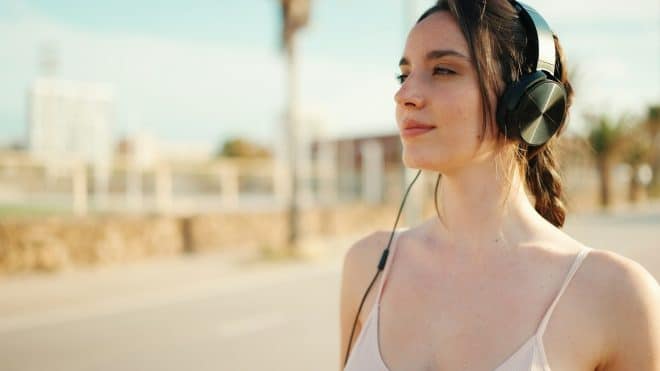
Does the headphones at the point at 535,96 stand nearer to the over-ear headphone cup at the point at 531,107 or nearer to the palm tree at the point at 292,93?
the over-ear headphone cup at the point at 531,107

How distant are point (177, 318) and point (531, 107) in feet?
23.5

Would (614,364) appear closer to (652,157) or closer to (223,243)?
(223,243)

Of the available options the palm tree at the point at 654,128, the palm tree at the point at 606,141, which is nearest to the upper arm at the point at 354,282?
the palm tree at the point at 606,141

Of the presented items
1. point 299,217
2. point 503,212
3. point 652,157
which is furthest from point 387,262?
point 652,157

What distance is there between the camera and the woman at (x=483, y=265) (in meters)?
1.34

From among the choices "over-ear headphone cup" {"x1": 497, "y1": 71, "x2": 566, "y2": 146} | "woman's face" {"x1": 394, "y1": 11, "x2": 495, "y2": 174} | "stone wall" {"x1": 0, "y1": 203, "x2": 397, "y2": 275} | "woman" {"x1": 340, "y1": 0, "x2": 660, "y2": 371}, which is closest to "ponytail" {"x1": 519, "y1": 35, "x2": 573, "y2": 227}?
"woman" {"x1": 340, "y1": 0, "x2": 660, "y2": 371}

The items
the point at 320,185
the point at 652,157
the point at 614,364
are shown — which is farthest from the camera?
the point at 652,157

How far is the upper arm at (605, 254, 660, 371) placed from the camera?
1.29 m

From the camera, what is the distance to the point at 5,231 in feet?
34.4

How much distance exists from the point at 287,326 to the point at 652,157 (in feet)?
146

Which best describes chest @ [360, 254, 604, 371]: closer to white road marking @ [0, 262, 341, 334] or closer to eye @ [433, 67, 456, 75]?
eye @ [433, 67, 456, 75]

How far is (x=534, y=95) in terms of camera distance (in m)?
1.54

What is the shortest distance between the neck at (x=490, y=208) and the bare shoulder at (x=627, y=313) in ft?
0.92

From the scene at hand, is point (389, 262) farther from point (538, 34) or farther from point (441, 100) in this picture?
point (538, 34)
